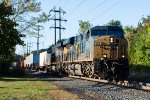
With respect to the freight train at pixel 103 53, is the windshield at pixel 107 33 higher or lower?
higher

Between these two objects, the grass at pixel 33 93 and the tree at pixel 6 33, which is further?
the tree at pixel 6 33

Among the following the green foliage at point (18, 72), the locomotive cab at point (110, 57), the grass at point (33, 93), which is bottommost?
the grass at point (33, 93)

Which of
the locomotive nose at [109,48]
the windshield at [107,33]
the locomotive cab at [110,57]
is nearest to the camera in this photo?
the locomotive cab at [110,57]

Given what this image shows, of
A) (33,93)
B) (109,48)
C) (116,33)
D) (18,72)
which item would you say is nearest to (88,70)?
(109,48)

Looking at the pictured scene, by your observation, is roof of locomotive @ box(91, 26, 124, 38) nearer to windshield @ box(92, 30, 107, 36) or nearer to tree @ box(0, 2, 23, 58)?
windshield @ box(92, 30, 107, 36)

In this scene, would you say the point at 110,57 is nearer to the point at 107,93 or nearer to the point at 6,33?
the point at 6,33

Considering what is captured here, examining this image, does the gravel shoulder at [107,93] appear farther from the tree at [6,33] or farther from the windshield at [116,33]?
the windshield at [116,33]

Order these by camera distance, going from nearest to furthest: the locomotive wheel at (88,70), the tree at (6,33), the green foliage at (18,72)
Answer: the tree at (6,33)
the locomotive wheel at (88,70)
the green foliage at (18,72)

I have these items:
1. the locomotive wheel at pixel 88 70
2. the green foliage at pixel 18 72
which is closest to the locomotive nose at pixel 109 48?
the locomotive wheel at pixel 88 70

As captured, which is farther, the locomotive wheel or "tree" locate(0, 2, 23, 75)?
the locomotive wheel

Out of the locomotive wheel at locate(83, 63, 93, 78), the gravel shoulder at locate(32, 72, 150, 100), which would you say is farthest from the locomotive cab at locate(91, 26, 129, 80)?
the gravel shoulder at locate(32, 72, 150, 100)

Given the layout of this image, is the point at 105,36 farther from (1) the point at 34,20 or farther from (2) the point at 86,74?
(1) the point at 34,20

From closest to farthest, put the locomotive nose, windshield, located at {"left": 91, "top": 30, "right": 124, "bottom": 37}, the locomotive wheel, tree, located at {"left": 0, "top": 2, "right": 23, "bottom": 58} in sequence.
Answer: tree, located at {"left": 0, "top": 2, "right": 23, "bottom": 58} < the locomotive nose < windshield, located at {"left": 91, "top": 30, "right": 124, "bottom": 37} < the locomotive wheel

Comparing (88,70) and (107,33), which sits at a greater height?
(107,33)
